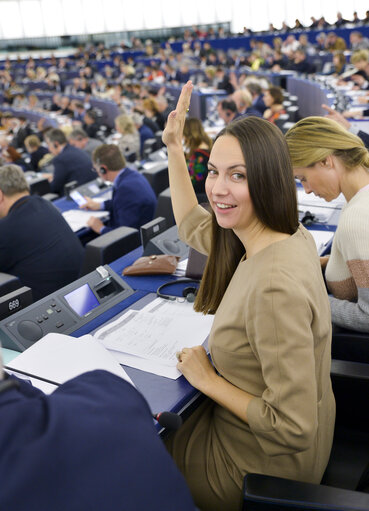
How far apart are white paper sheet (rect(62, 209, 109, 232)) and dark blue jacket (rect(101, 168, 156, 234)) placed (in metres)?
0.11

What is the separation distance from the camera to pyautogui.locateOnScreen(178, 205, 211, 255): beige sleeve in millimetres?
1852

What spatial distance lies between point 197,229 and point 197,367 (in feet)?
1.72

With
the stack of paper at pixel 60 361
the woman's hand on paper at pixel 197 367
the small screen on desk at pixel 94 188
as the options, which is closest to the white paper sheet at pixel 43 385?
the stack of paper at pixel 60 361

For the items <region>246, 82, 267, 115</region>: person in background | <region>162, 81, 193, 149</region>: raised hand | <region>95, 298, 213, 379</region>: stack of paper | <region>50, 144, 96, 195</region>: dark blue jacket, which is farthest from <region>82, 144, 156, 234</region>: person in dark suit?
<region>246, 82, 267, 115</region>: person in background

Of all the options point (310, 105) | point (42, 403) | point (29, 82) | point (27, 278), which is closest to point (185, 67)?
point (310, 105)

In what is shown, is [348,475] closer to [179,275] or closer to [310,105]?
[179,275]

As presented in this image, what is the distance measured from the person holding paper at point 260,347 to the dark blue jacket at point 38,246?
179 cm

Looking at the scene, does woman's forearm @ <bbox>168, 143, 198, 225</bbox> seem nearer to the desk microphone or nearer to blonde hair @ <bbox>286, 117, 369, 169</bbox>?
blonde hair @ <bbox>286, 117, 369, 169</bbox>

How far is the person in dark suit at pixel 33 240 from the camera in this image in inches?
122

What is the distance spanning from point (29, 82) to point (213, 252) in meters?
19.0

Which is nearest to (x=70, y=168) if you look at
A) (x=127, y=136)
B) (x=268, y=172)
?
(x=127, y=136)

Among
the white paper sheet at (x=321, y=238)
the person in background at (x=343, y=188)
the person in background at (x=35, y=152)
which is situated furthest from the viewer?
the person in background at (x=35, y=152)

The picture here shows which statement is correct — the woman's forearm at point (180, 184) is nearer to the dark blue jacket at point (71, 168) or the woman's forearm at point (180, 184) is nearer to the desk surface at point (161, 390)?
→ the desk surface at point (161, 390)

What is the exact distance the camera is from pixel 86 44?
2916cm
